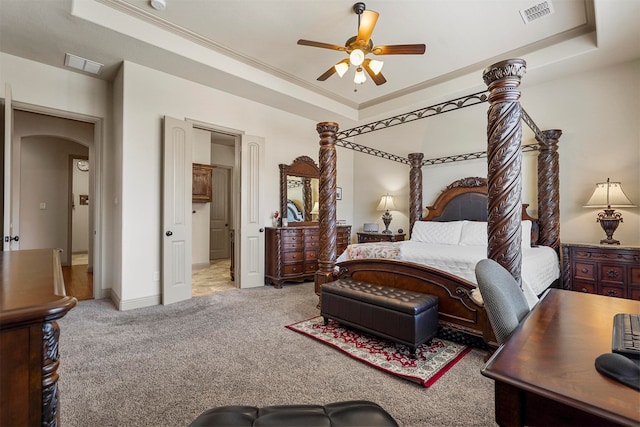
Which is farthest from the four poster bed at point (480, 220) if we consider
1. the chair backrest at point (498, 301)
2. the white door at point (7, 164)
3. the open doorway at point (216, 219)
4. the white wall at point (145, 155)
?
the white door at point (7, 164)

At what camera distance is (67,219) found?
652 centimetres

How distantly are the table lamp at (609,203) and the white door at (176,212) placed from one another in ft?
16.8

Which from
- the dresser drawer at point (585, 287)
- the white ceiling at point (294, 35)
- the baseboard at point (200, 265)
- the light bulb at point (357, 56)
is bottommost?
the baseboard at point (200, 265)

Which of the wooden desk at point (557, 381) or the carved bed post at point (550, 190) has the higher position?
the carved bed post at point (550, 190)

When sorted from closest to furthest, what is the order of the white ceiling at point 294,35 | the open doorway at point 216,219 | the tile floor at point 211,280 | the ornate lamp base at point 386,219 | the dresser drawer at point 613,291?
1. the white ceiling at point 294,35
2. the dresser drawer at point 613,291
3. the tile floor at point 211,280
4. the ornate lamp base at point 386,219
5. the open doorway at point 216,219

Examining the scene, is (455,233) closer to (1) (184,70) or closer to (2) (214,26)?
(2) (214,26)

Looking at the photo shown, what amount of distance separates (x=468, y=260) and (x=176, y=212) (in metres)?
3.58

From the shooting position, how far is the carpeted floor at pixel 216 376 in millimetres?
1771

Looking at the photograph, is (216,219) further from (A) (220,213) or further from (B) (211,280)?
(B) (211,280)

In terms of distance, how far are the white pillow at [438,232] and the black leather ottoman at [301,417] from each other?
133 inches

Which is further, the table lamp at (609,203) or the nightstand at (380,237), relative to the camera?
the nightstand at (380,237)

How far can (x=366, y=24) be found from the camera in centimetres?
272

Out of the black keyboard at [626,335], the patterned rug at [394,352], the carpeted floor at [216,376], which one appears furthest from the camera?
the patterned rug at [394,352]

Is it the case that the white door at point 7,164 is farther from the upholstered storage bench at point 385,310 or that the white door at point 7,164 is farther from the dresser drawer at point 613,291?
the dresser drawer at point 613,291
